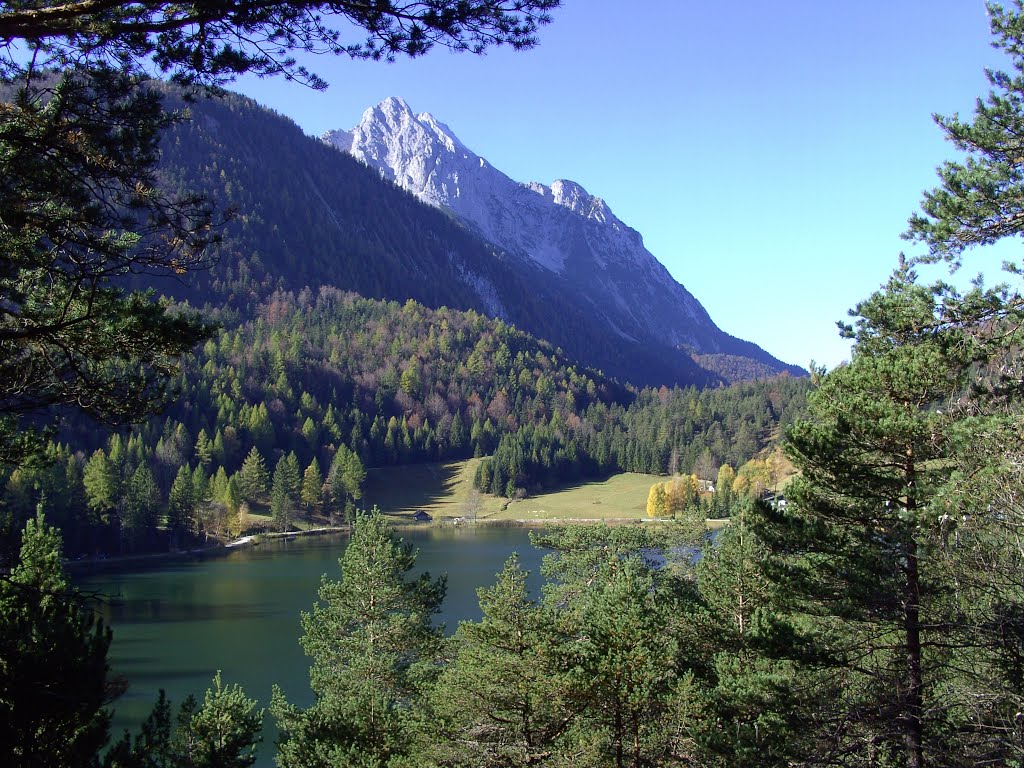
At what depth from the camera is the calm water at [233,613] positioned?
30.9 meters

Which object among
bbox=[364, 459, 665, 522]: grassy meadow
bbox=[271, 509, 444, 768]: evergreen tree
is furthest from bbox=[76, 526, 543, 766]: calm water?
bbox=[364, 459, 665, 522]: grassy meadow

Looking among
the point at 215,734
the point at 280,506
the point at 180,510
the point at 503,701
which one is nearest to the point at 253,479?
the point at 280,506

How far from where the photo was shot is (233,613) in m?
44.4

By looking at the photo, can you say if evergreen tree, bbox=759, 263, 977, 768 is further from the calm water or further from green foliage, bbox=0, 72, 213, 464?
the calm water

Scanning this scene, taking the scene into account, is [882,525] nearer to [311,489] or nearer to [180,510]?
[180,510]

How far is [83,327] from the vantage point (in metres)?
7.67

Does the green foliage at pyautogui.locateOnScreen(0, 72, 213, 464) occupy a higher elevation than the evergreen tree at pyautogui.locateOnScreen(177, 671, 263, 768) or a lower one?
higher

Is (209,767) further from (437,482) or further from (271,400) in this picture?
Result: (271,400)

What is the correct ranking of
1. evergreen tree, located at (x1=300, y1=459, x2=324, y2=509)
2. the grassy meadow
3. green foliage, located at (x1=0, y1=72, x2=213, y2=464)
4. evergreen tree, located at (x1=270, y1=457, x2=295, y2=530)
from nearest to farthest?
green foliage, located at (x1=0, y1=72, x2=213, y2=464) < evergreen tree, located at (x1=270, y1=457, x2=295, y2=530) < evergreen tree, located at (x1=300, y1=459, x2=324, y2=509) < the grassy meadow

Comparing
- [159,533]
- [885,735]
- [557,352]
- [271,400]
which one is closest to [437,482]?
[271,400]

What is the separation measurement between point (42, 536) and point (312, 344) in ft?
497

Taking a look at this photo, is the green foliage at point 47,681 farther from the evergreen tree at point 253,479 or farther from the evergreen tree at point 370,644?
the evergreen tree at point 253,479

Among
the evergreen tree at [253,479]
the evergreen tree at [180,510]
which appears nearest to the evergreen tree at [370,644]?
the evergreen tree at [180,510]

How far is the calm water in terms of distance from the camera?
30906mm
